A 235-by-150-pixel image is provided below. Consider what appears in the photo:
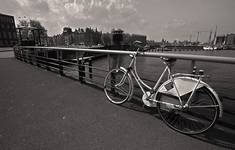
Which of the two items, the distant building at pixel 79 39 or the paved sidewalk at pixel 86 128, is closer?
the paved sidewalk at pixel 86 128

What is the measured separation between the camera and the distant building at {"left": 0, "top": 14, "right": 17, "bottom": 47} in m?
52.9

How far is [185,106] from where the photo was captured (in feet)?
6.38

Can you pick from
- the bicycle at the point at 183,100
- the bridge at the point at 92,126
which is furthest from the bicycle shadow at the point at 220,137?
the bicycle at the point at 183,100

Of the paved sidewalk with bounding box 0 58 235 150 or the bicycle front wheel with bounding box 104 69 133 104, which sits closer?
the paved sidewalk with bounding box 0 58 235 150

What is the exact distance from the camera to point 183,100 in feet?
6.61

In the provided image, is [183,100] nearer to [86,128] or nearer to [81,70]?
[86,128]

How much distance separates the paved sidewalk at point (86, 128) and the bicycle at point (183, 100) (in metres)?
0.19

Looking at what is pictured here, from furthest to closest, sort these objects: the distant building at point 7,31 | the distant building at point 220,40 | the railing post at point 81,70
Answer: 1. the distant building at point 220,40
2. the distant building at point 7,31
3. the railing post at point 81,70

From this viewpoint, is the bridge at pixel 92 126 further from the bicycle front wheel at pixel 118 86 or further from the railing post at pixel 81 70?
the railing post at pixel 81 70

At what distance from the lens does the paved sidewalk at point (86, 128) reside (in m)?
1.80

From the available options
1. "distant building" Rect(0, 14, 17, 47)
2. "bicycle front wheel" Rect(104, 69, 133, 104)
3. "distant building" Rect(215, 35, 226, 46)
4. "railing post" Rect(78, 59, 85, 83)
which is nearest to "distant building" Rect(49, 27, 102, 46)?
"distant building" Rect(0, 14, 17, 47)

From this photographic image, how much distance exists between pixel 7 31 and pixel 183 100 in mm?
72778

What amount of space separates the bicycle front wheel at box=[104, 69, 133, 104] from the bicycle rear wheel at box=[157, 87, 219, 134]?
79cm

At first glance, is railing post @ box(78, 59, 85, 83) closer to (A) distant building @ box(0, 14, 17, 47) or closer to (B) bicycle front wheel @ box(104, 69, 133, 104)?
(B) bicycle front wheel @ box(104, 69, 133, 104)
